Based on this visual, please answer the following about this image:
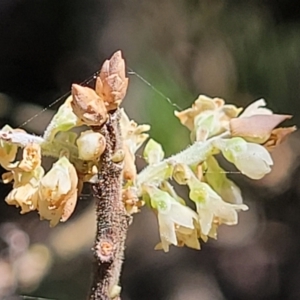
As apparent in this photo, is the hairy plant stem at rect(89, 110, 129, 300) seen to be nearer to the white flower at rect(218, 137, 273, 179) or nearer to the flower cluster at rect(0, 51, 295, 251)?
the flower cluster at rect(0, 51, 295, 251)

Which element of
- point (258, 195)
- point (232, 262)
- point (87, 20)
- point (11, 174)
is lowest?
point (232, 262)

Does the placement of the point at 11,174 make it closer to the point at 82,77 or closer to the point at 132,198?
the point at 132,198

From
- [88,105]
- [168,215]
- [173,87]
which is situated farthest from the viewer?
[173,87]

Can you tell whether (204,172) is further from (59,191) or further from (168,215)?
(59,191)

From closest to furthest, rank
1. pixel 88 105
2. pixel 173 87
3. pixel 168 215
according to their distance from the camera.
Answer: pixel 88 105
pixel 168 215
pixel 173 87

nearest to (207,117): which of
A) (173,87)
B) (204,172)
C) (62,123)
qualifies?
(204,172)

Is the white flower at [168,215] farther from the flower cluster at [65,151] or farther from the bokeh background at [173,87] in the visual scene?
the bokeh background at [173,87]

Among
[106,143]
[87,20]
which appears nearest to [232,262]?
[87,20]
